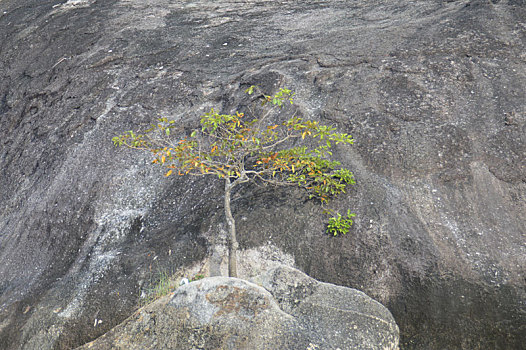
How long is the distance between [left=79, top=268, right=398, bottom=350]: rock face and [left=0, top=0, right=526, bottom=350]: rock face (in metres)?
0.57

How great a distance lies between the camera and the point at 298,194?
464 centimetres

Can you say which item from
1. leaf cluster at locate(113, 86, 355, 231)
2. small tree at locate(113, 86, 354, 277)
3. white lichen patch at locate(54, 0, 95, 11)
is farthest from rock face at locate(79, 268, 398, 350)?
white lichen patch at locate(54, 0, 95, 11)

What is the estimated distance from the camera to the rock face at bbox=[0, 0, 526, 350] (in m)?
3.94

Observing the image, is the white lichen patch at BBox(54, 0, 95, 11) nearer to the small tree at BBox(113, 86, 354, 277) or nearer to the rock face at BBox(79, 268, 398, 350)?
the small tree at BBox(113, 86, 354, 277)

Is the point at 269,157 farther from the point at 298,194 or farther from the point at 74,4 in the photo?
the point at 74,4

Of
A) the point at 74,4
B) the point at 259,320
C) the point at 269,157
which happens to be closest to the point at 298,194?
the point at 269,157

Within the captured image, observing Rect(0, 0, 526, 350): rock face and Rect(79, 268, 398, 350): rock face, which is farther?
Rect(0, 0, 526, 350): rock face

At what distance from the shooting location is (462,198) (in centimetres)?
443

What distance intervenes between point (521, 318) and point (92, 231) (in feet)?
14.2

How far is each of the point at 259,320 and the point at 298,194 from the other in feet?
5.80

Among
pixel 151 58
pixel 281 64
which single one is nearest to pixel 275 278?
pixel 281 64

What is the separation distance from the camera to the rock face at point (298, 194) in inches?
155

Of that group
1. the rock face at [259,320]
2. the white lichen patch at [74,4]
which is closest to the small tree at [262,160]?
the rock face at [259,320]

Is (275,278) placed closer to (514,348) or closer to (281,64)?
(514,348)
